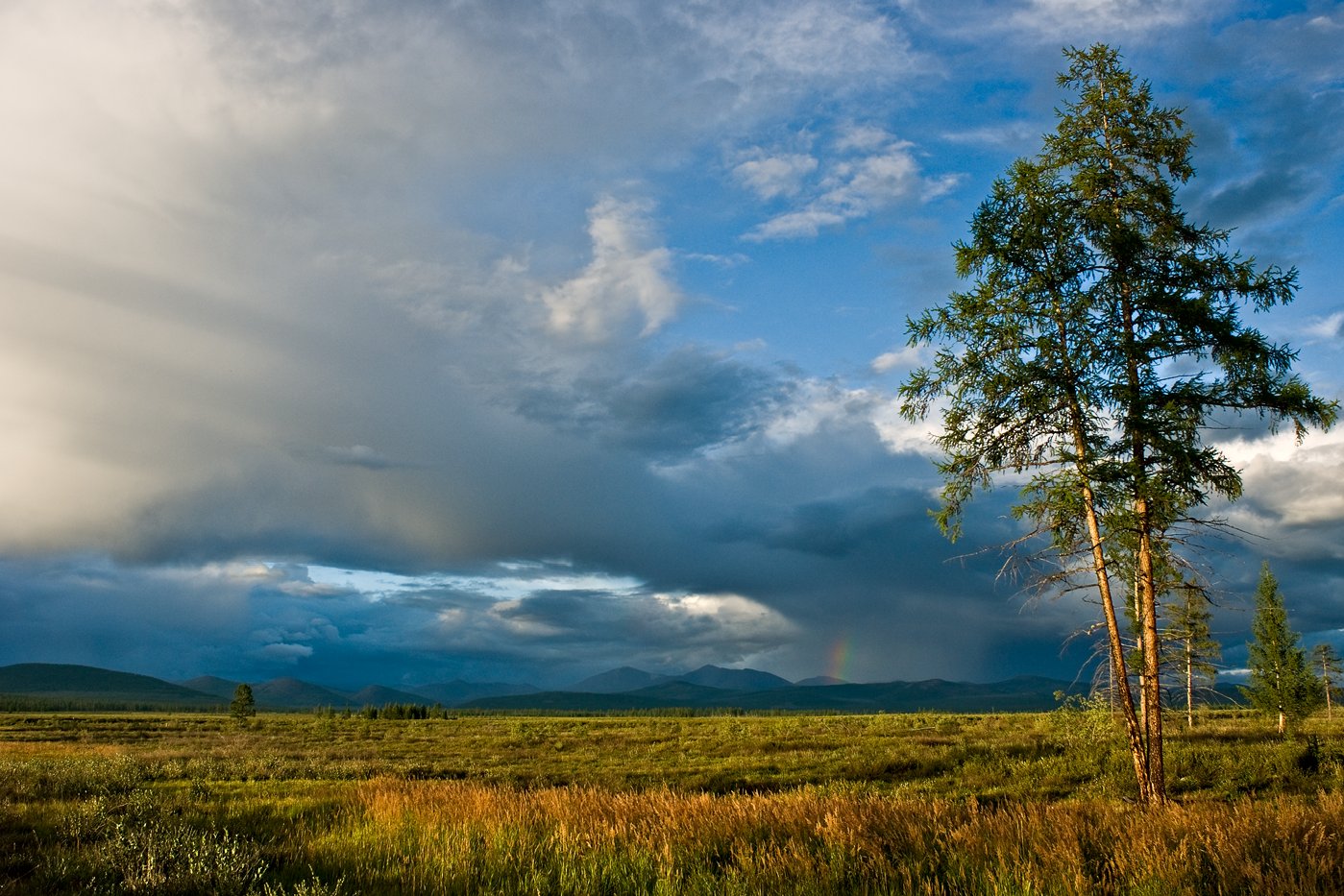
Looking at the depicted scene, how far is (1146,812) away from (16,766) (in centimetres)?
3389

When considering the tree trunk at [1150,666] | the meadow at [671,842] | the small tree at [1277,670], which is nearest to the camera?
the meadow at [671,842]

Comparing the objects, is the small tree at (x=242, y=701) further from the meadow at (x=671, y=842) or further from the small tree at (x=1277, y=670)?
the small tree at (x=1277, y=670)

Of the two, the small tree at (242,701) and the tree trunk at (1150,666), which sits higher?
the tree trunk at (1150,666)

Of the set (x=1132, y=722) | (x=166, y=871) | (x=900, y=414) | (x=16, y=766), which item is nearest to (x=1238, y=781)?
(x=1132, y=722)

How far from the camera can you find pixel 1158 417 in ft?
44.5

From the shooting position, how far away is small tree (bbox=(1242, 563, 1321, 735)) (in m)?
43.4

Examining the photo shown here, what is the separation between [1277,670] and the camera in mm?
44688

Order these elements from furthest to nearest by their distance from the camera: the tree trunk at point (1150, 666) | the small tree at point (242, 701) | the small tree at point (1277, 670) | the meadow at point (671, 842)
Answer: the small tree at point (242, 701), the small tree at point (1277, 670), the tree trunk at point (1150, 666), the meadow at point (671, 842)

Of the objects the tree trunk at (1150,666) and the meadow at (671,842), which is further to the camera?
the tree trunk at (1150,666)

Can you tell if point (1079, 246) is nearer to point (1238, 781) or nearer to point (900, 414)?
point (900, 414)

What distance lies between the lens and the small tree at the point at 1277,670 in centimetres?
4341

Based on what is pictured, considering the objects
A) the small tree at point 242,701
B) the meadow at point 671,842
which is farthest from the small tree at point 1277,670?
the small tree at point 242,701

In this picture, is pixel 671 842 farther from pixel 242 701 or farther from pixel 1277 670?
pixel 242 701

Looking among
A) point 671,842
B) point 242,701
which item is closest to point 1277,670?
point 671,842
